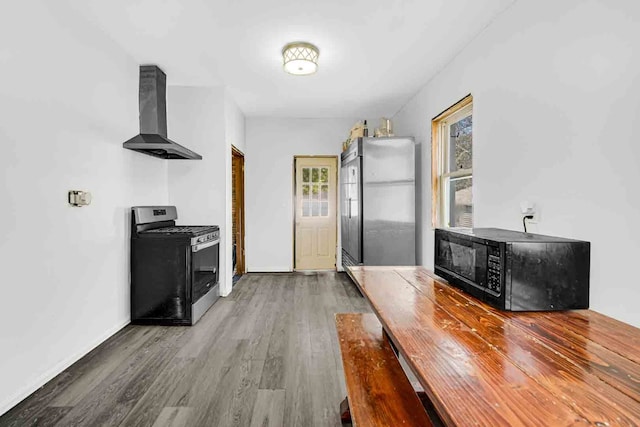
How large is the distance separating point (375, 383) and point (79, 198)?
7.74 ft

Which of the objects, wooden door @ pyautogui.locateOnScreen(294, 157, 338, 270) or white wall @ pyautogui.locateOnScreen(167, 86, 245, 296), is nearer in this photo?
white wall @ pyautogui.locateOnScreen(167, 86, 245, 296)

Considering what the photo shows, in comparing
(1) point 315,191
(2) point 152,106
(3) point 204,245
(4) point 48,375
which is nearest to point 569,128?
(3) point 204,245

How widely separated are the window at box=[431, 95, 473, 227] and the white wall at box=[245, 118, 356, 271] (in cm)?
219

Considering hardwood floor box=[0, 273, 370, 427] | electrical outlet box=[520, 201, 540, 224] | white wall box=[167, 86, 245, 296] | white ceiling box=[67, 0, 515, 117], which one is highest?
white ceiling box=[67, 0, 515, 117]

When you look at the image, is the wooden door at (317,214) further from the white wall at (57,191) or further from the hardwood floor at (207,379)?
the white wall at (57,191)

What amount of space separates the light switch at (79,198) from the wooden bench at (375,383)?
205 centimetres

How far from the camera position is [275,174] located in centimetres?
576

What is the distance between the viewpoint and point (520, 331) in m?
1.14

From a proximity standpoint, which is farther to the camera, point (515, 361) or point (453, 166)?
point (453, 166)

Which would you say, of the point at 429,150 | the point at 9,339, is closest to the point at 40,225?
the point at 9,339

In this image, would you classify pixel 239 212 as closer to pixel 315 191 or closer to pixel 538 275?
pixel 315 191

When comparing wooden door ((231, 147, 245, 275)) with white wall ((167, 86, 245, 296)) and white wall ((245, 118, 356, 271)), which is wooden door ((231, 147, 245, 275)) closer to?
white wall ((245, 118, 356, 271))

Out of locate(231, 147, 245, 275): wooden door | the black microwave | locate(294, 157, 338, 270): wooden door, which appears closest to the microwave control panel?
the black microwave

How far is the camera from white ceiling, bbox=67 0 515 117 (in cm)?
248
